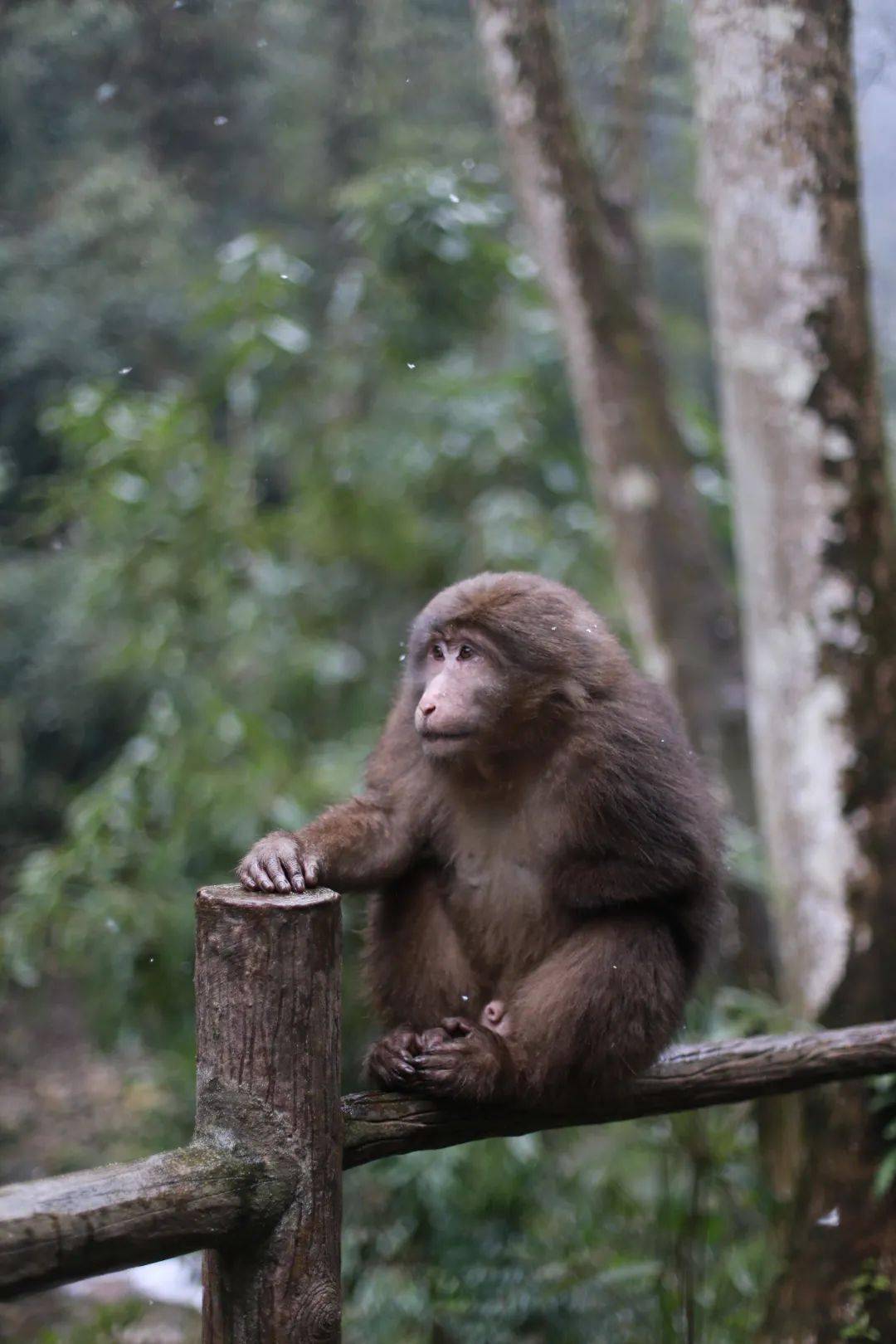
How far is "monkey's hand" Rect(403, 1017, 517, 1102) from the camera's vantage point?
8.45 ft

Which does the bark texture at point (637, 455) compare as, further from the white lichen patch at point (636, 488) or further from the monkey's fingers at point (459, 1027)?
the monkey's fingers at point (459, 1027)

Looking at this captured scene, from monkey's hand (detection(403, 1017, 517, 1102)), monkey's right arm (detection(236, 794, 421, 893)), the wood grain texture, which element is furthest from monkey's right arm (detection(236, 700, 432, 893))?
the wood grain texture

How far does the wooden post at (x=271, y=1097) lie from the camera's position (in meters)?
2.16

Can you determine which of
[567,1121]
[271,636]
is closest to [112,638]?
[271,636]

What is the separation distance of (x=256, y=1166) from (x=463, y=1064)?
1.90 ft

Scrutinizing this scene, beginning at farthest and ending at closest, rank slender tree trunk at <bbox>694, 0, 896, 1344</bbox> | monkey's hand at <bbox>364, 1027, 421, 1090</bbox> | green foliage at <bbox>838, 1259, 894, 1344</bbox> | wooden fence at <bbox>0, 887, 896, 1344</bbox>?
slender tree trunk at <bbox>694, 0, 896, 1344</bbox> < green foliage at <bbox>838, 1259, 894, 1344</bbox> < monkey's hand at <bbox>364, 1027, 421, 1090</bbox> < wooden fence at <bbox>0, 887, 896, 1344</bbox>

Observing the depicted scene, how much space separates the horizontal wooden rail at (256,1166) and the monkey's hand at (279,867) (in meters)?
0.45

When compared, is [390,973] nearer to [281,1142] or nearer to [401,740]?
[401,740]

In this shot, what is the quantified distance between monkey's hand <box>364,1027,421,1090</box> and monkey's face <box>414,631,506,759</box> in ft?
1.99

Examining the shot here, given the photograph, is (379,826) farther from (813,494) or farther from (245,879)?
(813,494)

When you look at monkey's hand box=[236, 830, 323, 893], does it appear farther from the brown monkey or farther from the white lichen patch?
the white lichen patch

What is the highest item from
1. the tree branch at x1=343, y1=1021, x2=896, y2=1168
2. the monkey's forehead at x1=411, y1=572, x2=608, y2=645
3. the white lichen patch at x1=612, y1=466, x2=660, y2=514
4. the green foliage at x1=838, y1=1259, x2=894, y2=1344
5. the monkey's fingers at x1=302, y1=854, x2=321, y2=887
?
the white lichen patch at x1=612, y1=466, x2=660, y2=514

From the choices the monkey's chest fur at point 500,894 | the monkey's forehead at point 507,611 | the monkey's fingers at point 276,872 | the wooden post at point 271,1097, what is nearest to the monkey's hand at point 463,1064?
the monkey's chest fur at point 500,894

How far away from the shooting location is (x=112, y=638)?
20.7ft
